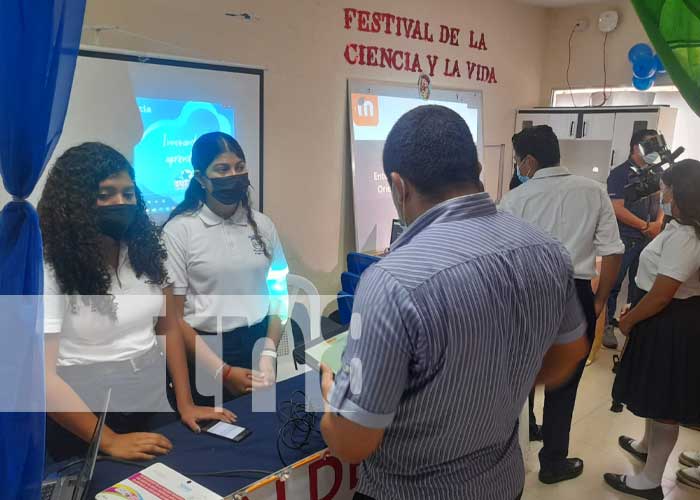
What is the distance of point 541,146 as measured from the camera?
2.46 metres

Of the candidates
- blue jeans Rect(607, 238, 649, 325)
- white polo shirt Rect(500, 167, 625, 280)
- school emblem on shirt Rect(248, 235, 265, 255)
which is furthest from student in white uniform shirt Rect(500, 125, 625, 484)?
blue jeans Rect(607, 238, 649, 325)

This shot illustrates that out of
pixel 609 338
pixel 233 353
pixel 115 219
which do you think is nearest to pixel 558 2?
pixel 609 338

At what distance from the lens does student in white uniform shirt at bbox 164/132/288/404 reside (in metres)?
1.94

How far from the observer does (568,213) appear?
2.50 metres

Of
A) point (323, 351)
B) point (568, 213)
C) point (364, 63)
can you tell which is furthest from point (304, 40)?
point (323, 351)

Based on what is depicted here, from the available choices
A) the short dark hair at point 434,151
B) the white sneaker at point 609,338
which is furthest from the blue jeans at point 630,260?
the short dark hair at point 434,151

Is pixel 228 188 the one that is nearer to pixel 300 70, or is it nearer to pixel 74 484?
pixel 74 484

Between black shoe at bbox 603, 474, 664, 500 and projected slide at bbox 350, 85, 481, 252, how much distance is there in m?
2.16

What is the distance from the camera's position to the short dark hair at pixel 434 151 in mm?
1045

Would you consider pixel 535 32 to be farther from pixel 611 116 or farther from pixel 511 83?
pixel 611 116

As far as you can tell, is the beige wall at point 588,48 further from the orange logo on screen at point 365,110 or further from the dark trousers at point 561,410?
the dark trousers at point 561,410

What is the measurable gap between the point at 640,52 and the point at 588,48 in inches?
27.3

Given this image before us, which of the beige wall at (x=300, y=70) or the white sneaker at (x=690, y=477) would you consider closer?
the white sneaker at (x=690, y=477)

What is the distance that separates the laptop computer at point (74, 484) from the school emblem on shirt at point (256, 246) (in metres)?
0.88
